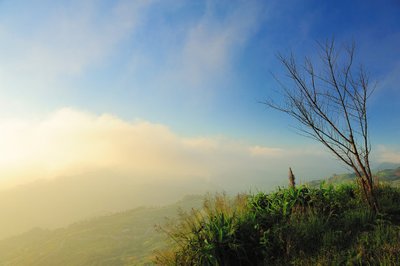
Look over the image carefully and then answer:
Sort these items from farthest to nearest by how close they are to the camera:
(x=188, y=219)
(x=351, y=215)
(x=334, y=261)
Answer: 1. (x=351, y=215)
2. (x=188, y=219)
3. (x=334, y=261)

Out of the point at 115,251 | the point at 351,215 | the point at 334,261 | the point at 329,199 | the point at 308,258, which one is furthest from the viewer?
the point at 115,251

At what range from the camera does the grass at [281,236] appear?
20.5 ft

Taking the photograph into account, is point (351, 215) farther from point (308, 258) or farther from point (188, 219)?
point (188, 219)

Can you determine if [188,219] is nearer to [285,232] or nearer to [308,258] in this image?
[285,232]

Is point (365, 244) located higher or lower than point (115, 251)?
higher

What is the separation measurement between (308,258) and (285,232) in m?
1.05

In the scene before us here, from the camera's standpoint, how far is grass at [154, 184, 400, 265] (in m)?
6.25

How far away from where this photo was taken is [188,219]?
793 cm

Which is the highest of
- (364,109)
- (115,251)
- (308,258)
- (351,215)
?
(364,109)

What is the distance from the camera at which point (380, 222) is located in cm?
809

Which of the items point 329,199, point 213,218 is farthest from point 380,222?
point 213,218

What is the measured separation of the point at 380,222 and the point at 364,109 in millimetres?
3742

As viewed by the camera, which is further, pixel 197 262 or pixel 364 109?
pixel 364 109

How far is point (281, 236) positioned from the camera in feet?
23.5
